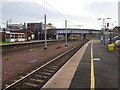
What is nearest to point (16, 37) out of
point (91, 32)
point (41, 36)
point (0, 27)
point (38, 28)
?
point (0, 27)

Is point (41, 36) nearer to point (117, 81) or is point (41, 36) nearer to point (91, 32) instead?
point (91, 32)

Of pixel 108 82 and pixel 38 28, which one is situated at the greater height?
pixel 38 28

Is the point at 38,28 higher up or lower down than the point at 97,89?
higher up

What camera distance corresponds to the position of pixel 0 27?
72.0 metres

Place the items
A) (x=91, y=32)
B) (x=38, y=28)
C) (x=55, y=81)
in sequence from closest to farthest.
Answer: (x=55, y=81) < (x=38, y=28) < (x=91, y=32)

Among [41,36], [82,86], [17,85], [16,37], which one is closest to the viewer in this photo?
[82,86]

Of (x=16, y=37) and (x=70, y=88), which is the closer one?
(x=70, y=88)

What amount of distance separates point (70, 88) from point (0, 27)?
71.5 meters

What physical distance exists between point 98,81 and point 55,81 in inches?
78.8

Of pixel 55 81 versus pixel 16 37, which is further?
pixel 16 37

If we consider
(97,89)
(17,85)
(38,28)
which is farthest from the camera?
(38,28)

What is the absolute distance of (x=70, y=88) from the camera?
6492 mm

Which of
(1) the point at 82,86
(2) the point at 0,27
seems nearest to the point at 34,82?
(1) the point at 82,86

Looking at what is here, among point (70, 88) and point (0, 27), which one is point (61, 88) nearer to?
point (70, 88)
